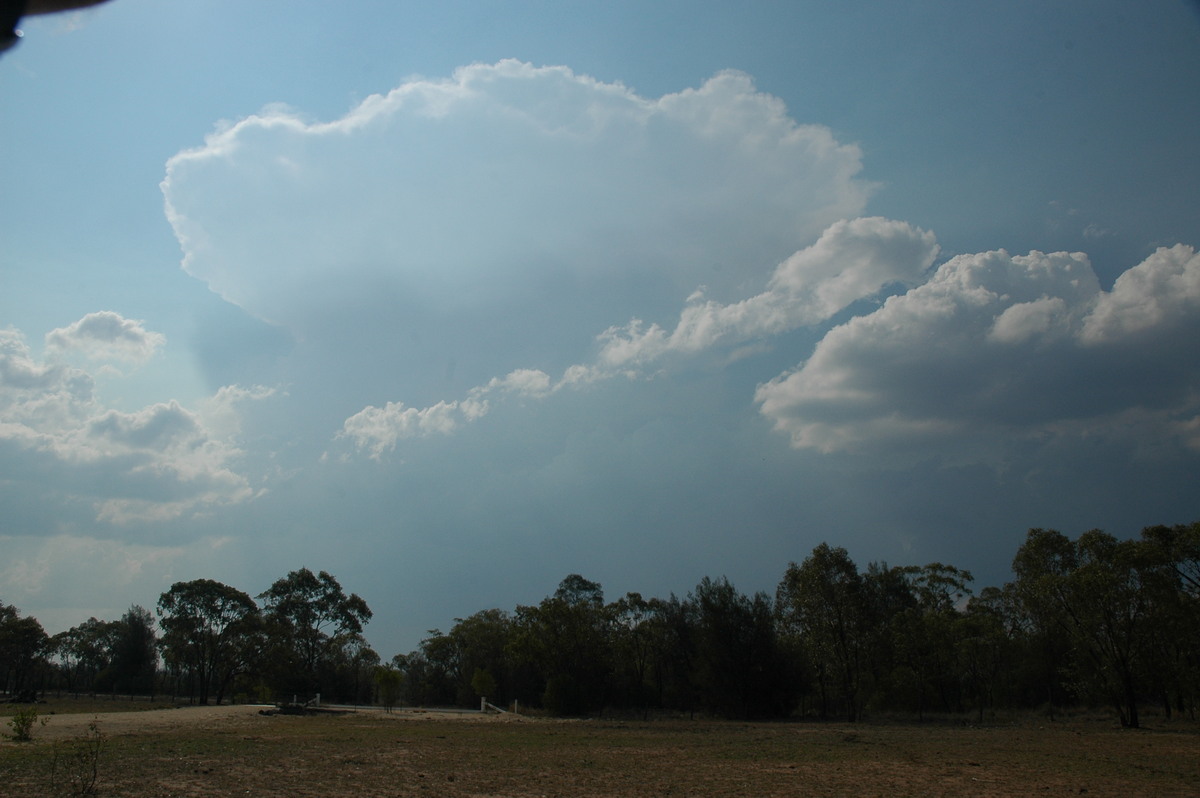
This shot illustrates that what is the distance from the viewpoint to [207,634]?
76.8 m

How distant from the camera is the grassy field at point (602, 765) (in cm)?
1619

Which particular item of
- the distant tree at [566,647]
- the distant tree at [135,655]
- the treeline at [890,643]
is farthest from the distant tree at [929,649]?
the distant tree at [135,655]

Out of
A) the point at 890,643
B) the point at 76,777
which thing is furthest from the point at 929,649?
the point at 76,777

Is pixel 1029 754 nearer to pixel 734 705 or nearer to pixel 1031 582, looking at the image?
pixel 1031 582

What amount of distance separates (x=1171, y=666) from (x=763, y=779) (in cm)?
3652

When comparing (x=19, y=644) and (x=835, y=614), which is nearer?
(x=835, y=614)

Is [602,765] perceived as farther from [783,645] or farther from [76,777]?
[783,645]

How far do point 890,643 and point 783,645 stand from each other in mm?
9342

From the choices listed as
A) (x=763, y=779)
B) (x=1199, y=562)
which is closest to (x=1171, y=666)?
(x=1199, y=562)

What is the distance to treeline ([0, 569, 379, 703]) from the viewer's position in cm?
7356

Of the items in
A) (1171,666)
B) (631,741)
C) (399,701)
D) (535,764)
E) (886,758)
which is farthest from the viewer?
(399,701)

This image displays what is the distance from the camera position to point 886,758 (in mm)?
22844

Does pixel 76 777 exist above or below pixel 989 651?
above

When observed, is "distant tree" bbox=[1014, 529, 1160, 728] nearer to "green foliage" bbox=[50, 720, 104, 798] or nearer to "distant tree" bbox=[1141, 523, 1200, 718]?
"distant tree" bbox=[1141, 523, 1200, 718]
